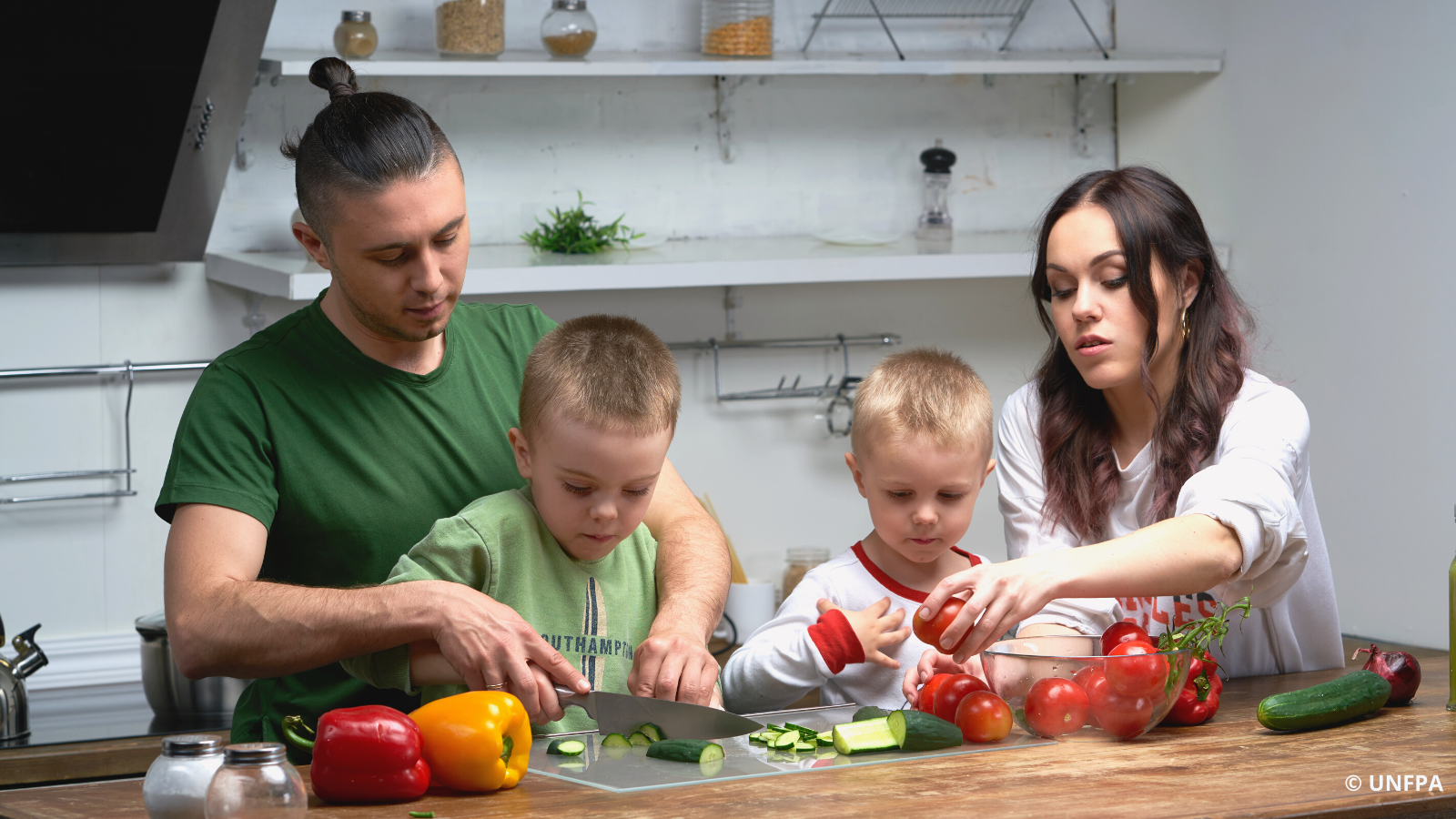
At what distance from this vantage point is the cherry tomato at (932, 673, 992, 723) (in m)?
1.22

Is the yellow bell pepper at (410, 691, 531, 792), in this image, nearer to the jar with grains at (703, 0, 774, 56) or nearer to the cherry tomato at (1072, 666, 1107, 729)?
the cherry tomato at (1072, 666, 1107, 729)

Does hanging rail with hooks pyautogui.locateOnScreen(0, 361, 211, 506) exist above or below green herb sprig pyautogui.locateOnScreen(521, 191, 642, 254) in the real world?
below

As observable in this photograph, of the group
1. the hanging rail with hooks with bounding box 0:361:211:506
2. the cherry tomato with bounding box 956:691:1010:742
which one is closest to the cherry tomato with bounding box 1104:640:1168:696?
the cherry tomato with bounding box 956:691:1010:742

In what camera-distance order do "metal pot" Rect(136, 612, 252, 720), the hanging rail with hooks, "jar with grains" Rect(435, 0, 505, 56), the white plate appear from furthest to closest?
1. the white plate
2. "jar with grains" Rect(435, 0, 505, 56)
3. the hanging rail with hooks
4. "metal pot" Rect(136, 612, 252, 720)

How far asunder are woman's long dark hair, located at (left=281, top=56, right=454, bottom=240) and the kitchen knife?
530mm

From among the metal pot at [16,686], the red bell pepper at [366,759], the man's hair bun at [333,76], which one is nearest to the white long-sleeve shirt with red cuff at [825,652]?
the red bell pepper at [366,759]

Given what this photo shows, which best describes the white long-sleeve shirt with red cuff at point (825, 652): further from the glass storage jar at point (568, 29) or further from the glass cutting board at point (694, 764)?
the glass storage jar at point (568, 29)

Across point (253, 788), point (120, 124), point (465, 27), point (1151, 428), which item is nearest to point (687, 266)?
point (465, 27)

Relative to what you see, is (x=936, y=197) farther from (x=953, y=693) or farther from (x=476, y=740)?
(x=476, y=740)

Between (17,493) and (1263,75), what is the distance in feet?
9.26

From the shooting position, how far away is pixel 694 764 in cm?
110

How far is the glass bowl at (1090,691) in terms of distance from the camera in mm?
1165

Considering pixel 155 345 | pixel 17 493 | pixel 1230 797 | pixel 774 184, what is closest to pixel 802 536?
pixel 774 184

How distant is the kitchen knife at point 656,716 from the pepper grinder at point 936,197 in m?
2.05
